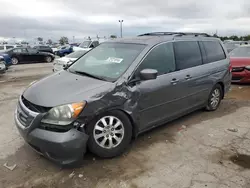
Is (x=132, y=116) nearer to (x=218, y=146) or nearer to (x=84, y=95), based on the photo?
(x=84, y=95)

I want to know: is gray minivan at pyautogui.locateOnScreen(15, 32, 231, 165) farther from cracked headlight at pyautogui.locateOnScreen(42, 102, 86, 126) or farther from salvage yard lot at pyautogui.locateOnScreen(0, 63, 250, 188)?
salvage yard lot at pyautogui.locateOnScreen(0, 63, 250, 188)

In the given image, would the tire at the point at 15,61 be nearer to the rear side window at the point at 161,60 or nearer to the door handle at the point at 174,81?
the rear side window at the point at 161,60

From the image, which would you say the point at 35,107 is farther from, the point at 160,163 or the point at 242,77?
the point at 242,77

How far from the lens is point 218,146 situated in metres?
3.73

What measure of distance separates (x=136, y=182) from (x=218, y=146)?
1.67m

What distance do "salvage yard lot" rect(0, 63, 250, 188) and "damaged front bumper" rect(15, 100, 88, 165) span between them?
0.90ft

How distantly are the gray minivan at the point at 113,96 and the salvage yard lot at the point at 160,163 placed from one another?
0.24 m

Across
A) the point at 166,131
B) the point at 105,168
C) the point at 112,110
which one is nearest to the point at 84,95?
the point at 112,110

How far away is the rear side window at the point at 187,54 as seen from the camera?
165 inches

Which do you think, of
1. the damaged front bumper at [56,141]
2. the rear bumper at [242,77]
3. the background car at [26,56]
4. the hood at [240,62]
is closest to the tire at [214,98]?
the rear bumper at [242,77]

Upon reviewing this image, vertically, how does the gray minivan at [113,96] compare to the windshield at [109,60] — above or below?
below

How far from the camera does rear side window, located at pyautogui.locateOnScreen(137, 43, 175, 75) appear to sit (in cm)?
367

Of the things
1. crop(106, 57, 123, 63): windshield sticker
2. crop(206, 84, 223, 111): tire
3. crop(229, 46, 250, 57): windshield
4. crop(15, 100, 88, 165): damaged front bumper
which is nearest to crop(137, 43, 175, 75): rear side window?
crop(106, 57, 123, 63): windshield sticker

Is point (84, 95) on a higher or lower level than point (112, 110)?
higher
